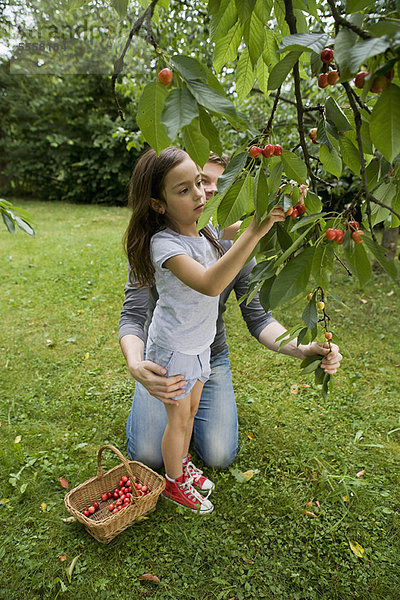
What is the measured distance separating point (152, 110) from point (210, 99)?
0.12 meters

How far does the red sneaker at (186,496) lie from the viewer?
1.78 metres

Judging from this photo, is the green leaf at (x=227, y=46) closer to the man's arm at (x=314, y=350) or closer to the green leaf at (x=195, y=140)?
the green leaf at (x=195, y=140)

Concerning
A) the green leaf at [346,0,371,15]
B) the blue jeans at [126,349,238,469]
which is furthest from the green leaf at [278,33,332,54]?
the blue jeans at [126,349,238,469]

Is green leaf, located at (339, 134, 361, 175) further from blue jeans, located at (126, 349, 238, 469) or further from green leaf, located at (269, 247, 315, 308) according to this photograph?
blue jeans, located at (126, 349, 238, 469)

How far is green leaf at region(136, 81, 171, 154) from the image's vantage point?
60cm

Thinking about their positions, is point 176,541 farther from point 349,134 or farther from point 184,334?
point 349,134

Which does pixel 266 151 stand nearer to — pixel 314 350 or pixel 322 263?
pixel 322 263

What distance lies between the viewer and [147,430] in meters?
1.98

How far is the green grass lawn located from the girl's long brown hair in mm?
807

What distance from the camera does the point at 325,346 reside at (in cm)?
A: 146

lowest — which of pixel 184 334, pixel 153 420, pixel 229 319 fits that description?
pixel 229 319

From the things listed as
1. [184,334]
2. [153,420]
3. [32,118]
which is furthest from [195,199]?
[32,118]

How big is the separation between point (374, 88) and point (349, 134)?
1.24ft

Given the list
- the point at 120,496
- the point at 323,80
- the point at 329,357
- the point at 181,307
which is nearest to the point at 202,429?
the point at 120,496
